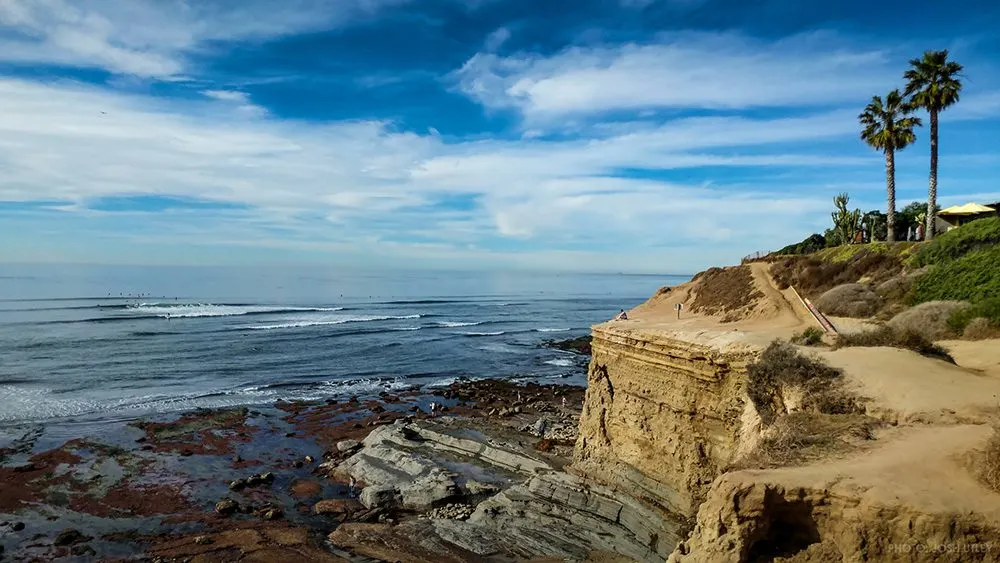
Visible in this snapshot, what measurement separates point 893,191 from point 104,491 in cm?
3896

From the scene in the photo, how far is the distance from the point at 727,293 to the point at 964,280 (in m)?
7.88

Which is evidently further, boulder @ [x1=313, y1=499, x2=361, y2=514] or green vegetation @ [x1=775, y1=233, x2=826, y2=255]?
green vegetation @ [x1=775, y1=233, x2=826, y2=255]

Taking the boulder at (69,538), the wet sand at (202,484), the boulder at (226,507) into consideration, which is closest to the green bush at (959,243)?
the wet sand at (202,484)

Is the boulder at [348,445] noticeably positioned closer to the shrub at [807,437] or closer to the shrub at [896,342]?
the shrub at [807,437]

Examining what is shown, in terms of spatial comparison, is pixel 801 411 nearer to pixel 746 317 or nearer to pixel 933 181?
pixel 746 317

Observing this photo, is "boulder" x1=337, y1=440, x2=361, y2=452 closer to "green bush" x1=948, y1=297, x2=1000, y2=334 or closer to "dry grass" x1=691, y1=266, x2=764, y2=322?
"dry grass" x1=691, y1=266, x2=764, y2=322

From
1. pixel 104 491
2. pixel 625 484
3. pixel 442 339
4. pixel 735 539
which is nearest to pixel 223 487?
pixel 104 491

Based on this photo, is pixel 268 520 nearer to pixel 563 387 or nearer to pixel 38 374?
pixel 563 387

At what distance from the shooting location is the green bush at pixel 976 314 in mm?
15045

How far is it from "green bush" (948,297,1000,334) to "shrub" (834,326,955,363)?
110 inches

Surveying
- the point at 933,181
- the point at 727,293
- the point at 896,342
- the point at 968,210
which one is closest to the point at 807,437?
the point at 896,342

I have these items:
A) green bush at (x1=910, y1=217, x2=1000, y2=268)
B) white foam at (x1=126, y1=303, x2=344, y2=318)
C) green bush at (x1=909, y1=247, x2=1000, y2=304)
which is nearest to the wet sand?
green bush at (x1=909, y1=247, x2=1000, y2=304)

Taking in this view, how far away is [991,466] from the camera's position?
649cm

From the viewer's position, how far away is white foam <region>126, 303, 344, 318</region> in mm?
71750
